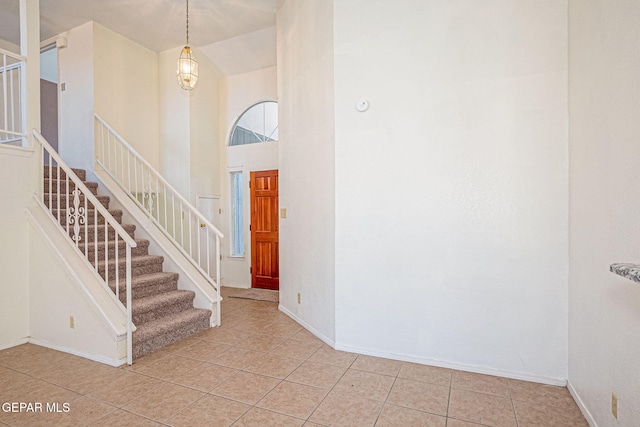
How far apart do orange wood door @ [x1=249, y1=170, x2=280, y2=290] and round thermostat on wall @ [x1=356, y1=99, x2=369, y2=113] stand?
266 centimetres

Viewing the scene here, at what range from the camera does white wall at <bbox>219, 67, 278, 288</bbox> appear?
5.61m

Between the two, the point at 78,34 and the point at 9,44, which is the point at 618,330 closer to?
the point at 78,34

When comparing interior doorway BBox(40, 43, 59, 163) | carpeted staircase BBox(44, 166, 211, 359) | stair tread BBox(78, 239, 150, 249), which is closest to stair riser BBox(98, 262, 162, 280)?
carpeted staircase BBox(44, 166, 211, 359)

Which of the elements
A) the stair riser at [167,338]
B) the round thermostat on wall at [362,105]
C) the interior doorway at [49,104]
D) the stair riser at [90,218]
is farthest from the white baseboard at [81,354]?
the interior doorway at [49,104]

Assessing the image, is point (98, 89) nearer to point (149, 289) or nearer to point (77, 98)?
point (77, 98)

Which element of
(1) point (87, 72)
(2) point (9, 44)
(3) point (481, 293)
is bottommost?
(3) point (481, 293)

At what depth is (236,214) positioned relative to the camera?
19.9 ft

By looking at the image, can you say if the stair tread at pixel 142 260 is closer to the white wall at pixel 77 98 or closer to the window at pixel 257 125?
the white wall at pixel 77 98

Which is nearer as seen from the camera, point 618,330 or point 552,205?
point 618,330

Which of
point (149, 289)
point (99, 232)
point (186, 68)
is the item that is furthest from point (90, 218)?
point (186, 68)

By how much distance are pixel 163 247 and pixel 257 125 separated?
277 cm

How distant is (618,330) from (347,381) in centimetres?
174

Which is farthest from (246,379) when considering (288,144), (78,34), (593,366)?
(78,34)

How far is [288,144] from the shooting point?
4.16 metres
